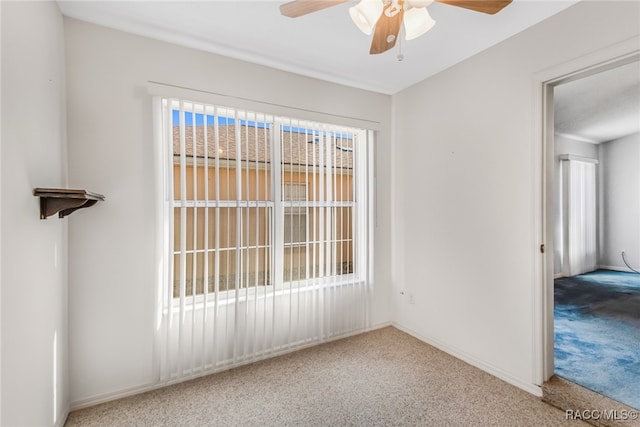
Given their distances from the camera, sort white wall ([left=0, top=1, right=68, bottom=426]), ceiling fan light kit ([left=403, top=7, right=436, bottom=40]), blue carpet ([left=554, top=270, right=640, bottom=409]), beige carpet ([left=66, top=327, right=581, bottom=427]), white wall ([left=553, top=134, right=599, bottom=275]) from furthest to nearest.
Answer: white wall ([left=553, top=134, right=599, bottom=275]) < blue carpet ([left=554, top=270, right=640, bottom=409]) < beige carpet ([left=66, top=327, right=581, bottom=427]) < ceiling fan light kit ([left=403, top=7, right=436, bottom=40]) < white wall ([left=0, top=1, right=68, bottom=426])

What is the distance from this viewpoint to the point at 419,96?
116 inches

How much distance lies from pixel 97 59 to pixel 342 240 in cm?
239

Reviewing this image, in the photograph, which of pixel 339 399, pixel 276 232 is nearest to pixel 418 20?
pixel 276 232

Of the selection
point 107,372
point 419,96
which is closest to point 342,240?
point 419,96

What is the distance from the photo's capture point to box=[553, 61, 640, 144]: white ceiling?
10.6 ft

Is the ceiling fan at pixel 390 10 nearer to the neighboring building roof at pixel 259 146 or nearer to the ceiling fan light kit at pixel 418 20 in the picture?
the ceiling fan light kit at pixel 418 20

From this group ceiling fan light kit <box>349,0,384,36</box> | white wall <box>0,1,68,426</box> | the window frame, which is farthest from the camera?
the window frame

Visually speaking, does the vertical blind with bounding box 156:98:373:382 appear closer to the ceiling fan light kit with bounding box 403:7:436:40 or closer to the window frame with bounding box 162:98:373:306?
the window frame with bounding box 162:98:373:306

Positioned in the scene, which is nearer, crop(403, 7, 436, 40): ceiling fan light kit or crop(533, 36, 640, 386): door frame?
crop(403, 7, 436, 40): ceiling fan light kit

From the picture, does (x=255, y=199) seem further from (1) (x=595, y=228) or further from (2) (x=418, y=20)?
(1) (x=595, y=228)

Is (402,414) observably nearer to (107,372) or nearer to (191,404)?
(191,404)

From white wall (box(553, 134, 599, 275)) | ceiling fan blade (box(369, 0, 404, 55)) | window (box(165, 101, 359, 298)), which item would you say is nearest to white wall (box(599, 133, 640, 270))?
white wall (box(553, 134, 599, 275))

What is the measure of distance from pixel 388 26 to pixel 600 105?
425 cm

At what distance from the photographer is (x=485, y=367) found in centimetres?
237
